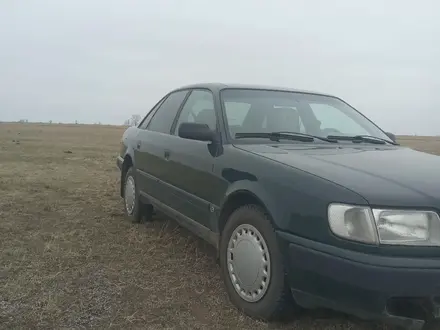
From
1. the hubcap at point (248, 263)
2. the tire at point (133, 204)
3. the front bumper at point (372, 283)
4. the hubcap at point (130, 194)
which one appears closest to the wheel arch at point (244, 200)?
the hubcap at point (248, 263)

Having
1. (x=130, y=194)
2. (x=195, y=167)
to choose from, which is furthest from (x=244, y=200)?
(x=130, y=194)

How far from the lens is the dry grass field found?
290 cm

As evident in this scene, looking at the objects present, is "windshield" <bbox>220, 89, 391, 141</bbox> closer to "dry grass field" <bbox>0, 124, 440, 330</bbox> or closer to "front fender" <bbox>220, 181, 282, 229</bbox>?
"front fender" <bbox>220, 181, 282, 229</bbox>

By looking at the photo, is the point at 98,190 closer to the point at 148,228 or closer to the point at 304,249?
the point at 148,228

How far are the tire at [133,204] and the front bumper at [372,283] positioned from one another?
291 cm

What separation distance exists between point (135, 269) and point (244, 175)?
4.46ft

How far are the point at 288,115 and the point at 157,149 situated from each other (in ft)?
4.42

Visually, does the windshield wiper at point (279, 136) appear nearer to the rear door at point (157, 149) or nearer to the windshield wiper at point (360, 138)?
the windshield wiper at point (360, 138)

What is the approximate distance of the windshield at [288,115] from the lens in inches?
144

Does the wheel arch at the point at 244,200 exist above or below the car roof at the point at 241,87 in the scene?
below

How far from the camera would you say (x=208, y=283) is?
11.7 ft

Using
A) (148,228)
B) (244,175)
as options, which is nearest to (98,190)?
(148,228)

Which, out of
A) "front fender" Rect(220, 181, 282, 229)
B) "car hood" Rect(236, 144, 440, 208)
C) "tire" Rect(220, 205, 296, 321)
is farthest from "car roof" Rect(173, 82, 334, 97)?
"tire" Rect(220, 205, 296, 321)

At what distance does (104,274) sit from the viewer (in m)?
3.67
